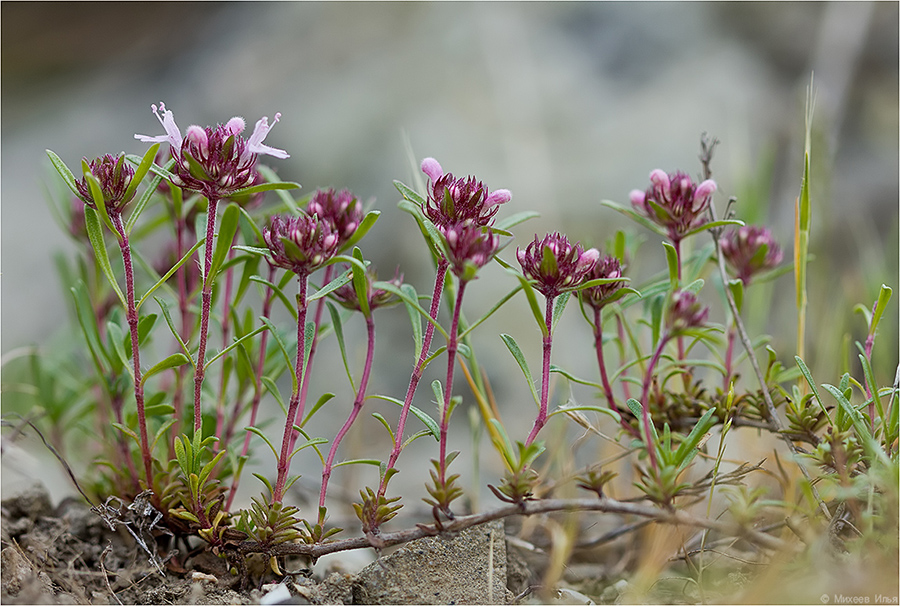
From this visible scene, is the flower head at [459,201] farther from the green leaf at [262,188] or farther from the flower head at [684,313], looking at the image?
the flower head at [684,313]

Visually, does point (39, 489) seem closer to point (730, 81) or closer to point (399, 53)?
point (399, 53)

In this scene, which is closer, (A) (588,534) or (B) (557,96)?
(A) (588,534)

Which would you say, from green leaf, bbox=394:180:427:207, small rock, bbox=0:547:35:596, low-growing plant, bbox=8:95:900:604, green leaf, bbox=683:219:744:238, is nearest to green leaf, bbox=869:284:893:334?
low-growing plant, bbox=8:95:900:604

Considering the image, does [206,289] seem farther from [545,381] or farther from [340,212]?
[545,381]

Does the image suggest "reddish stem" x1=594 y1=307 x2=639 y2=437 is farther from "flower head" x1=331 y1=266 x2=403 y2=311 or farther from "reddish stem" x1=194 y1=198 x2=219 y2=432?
"reddish stem" x1=194 y1=198 x2=219 y2=432

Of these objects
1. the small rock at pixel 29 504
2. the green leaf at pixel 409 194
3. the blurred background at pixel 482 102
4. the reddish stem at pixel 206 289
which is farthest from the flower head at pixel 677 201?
the blurred background at pixel 482 102

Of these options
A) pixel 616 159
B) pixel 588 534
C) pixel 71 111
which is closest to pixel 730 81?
pixel 616 159

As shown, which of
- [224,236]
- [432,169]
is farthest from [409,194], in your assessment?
[224,236]
